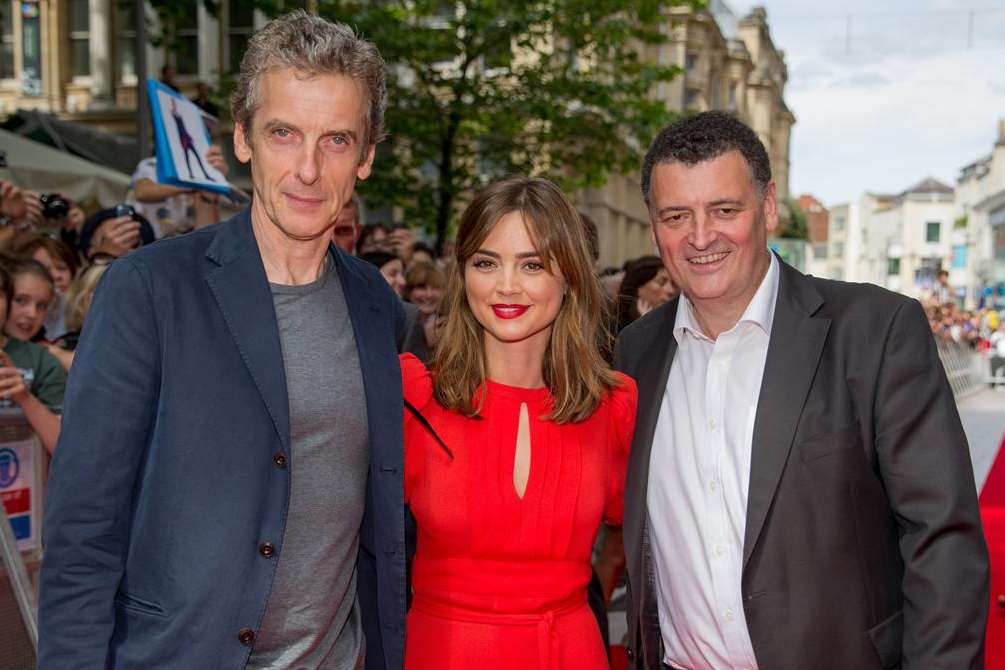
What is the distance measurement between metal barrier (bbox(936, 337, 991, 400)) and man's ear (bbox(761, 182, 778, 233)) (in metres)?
18.5

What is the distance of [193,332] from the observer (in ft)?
7.16

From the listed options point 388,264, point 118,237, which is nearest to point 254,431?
point 118,237

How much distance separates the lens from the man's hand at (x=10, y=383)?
12.4 feet

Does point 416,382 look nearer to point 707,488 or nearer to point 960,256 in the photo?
point 707,488

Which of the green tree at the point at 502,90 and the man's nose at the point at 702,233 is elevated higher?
the green tree at the point at 502,90

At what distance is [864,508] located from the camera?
256 cm

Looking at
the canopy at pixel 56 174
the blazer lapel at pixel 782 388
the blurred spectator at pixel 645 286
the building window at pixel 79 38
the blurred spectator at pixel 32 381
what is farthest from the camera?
the building window at pixel 79 38

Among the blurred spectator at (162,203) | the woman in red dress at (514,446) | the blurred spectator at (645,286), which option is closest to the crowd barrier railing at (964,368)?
the blurred spectator at (645,286)

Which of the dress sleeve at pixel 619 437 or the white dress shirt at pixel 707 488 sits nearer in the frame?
the white dress shirt at pixel 707 488

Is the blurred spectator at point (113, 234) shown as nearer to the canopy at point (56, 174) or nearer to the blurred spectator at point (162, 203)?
the blurred spectator at point (162, 203)

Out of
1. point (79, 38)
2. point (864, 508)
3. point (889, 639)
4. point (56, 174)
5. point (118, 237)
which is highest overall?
point (79, 38)

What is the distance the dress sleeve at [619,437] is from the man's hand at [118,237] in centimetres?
314

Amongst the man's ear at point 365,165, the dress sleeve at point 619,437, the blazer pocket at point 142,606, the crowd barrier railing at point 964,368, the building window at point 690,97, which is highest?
the building window at point 690,97

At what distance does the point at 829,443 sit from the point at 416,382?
1.27m
